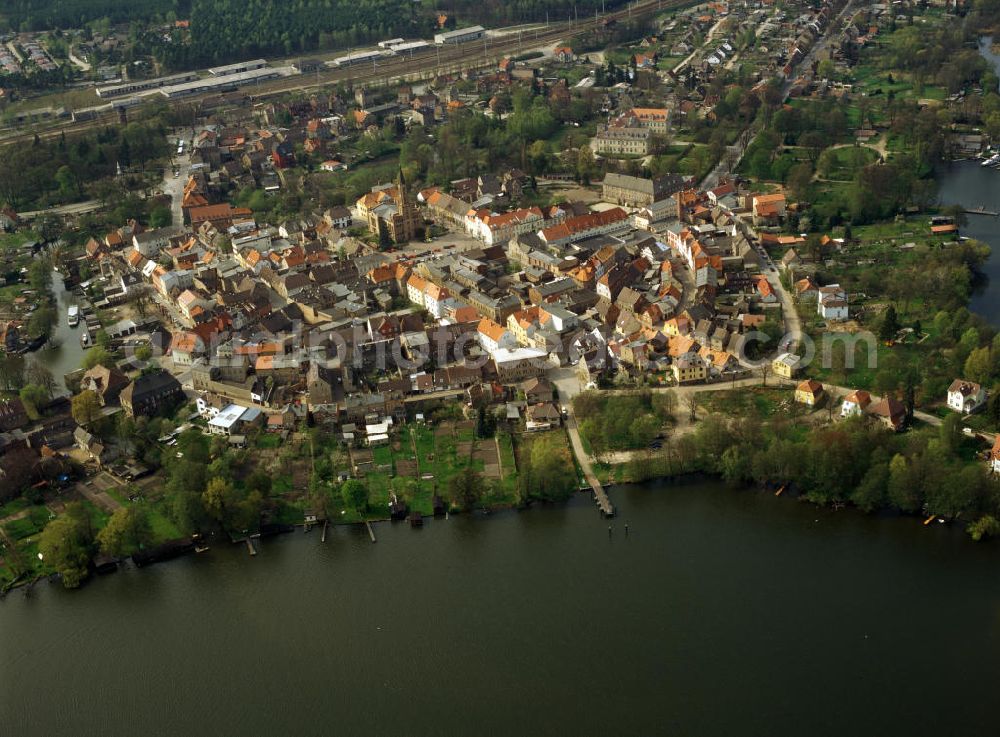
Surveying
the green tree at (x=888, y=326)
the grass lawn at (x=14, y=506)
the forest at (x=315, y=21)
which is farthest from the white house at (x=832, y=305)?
the forest at (x=315, y=21)

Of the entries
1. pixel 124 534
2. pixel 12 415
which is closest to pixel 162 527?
pixel 124 534

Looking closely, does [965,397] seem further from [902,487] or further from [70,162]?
[70,162]

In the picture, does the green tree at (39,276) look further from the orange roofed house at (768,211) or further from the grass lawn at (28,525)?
the orange roofed house at (768,211)

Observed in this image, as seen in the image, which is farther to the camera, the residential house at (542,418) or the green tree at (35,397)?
the green tree at (35,397)

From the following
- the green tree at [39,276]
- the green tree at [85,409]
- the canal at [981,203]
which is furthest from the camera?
the green tree at [39,276]

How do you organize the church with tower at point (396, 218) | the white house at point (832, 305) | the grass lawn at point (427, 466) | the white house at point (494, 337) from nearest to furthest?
the grass lawn at point (427, 466), the white house at point (494, 337), the white house at point (832, 305), the church with tower at point (396, 218)

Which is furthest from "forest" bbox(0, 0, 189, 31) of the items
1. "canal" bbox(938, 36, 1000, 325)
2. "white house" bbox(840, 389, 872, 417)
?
"white house" bbox(840, 389, 872, 417)
